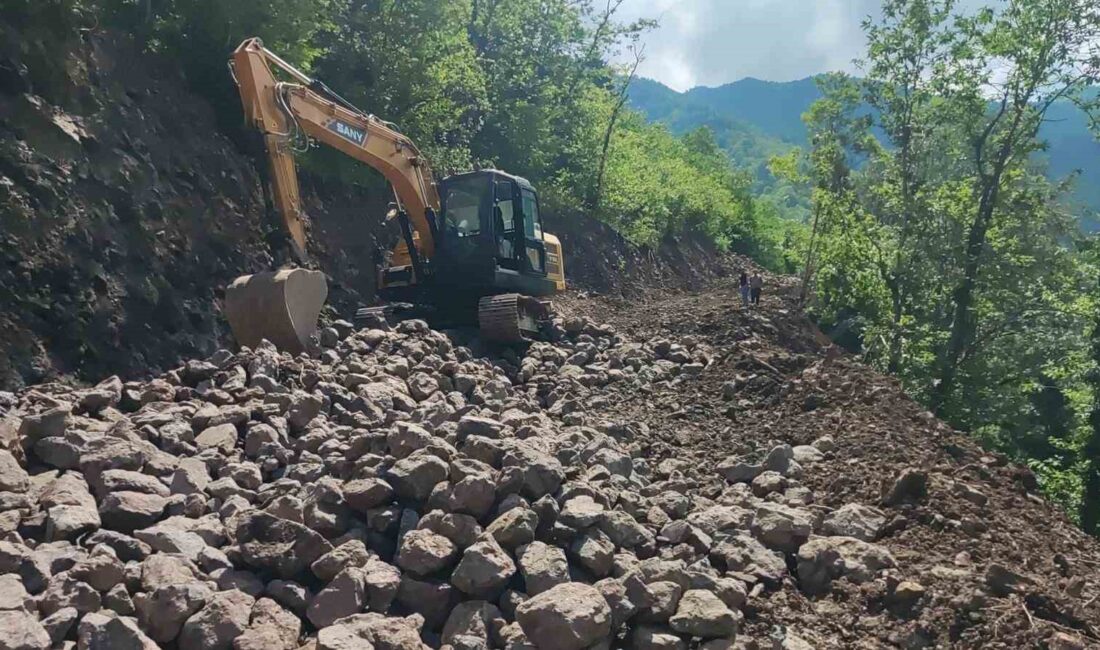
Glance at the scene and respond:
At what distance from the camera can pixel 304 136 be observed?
10492mm

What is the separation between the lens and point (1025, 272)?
19047 mm

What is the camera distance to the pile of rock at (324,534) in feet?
12.3

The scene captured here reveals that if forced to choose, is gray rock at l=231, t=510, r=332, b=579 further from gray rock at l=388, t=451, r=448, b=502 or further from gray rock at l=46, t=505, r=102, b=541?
gray rock at l=46, t=505, r=102, b=541

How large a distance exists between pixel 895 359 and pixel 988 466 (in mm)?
10908

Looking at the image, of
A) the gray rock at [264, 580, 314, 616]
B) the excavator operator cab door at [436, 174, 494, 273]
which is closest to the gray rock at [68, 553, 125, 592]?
the gray rock at [264, 580, 314, 616]

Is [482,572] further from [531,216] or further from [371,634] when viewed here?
[531,216]

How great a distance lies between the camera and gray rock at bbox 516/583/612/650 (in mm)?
3729

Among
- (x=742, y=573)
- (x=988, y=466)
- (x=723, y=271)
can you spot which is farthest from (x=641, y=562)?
(x=723, y=271)

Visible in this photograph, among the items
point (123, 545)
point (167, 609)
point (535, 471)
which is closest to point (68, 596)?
point (167, 609)

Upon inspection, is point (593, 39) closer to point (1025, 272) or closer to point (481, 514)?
point (1025, 272)

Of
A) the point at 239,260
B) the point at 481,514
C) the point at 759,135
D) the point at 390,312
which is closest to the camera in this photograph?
the point at 481,514

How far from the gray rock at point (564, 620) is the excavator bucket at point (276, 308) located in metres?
5.66

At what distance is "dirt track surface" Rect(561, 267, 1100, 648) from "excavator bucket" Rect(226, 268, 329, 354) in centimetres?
328

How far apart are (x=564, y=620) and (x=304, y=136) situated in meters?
8.19
